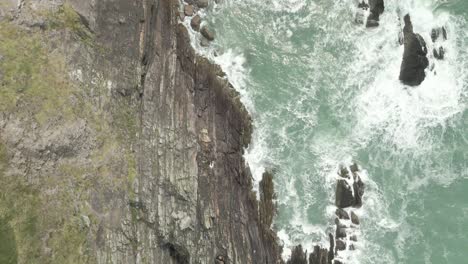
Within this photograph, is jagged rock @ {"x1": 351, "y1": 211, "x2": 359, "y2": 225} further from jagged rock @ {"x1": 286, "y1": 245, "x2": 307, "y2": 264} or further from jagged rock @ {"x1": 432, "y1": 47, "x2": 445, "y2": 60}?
jagged rock @ {"x1": 432, "y1": 47, "x2": 445, "y2": 60}

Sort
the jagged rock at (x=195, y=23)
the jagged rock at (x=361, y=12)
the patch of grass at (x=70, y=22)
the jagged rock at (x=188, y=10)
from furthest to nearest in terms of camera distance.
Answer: the jagged rock at (x=361, y=12)
the jagged rock at (x=188, y=10)
the jagged rock at (x=195, y=23)
the patch of grass at (x=70, y=22)

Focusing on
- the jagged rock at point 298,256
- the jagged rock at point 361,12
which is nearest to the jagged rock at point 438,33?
the jagged rock at point 361,12

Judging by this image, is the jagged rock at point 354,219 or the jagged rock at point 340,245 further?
the jagged rock at point 354,219

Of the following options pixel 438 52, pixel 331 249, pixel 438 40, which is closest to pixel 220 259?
pixel 331 249

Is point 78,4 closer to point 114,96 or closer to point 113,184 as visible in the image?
point 114,96

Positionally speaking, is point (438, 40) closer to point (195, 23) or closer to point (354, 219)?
point (354, 219)

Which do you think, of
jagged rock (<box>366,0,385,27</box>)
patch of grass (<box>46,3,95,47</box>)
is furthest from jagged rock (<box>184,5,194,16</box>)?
jagged rock (<box>366,0,385,27</box>)

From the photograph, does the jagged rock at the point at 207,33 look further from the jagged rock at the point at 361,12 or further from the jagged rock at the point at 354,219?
the jagged rock at the point at 354,219
